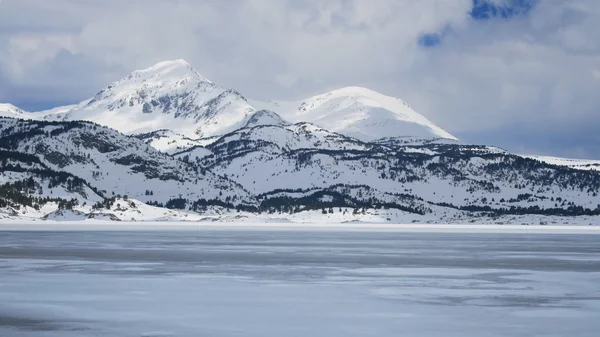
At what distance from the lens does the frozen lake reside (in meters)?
37.2

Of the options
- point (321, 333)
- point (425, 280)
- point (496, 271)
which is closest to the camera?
point (321, 333)

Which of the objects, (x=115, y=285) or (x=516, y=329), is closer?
(x=516, y=329)

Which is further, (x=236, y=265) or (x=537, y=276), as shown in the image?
(x=236, y=265)

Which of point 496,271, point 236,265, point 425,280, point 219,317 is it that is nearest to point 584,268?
point 496,271

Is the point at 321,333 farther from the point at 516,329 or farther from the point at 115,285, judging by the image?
the point at 115,285

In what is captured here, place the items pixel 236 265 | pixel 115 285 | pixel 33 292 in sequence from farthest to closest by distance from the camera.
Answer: pixel 236 265 < pixel 115 285 < pixel 33 292

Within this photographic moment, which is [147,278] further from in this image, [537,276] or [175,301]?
[537,276]

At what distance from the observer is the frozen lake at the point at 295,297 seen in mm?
37250

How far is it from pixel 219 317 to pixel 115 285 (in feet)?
49.1

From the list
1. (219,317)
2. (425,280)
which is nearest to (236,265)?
(425,280)

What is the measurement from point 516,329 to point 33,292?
26507 mm

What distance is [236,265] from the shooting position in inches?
2790

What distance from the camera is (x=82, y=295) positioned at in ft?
158

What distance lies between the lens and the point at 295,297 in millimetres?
47875
